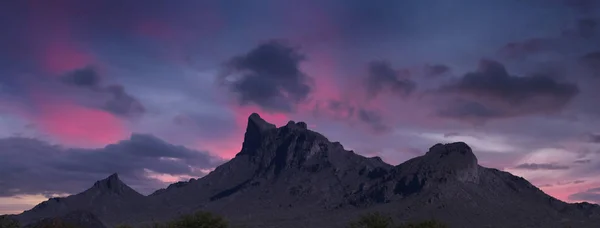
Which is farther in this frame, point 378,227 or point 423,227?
point 378,227

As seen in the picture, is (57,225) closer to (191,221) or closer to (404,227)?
(191,221)

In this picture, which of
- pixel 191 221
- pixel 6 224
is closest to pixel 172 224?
pixel 191 221

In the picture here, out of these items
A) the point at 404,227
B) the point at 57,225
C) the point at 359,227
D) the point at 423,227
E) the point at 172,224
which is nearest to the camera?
the point at 57,225

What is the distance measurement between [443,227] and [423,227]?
43.7 ft

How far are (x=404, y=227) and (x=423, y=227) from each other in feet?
29.1

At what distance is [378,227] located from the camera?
14000 centimetres

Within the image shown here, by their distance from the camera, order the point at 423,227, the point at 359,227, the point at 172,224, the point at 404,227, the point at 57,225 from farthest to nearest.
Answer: the point at 359,227 → the point at 172,224 → the point at 404,227 → the point at 423,227 → the point at 57,225

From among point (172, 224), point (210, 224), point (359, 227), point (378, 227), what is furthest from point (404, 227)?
point (172, 224)

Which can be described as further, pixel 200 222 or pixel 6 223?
pixel 200 222

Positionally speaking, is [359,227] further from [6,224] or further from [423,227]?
[6,224]

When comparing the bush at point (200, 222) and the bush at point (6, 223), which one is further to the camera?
the bush at point (200, 222)

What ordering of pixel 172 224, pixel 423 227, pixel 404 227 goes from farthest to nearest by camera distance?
pixel 172 224 < pixel 404 227 < pixel 423 227

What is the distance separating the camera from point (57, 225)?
111500mm

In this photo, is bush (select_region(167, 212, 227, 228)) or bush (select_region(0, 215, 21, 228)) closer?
bush (select_region(0, 215, 21, 228))
